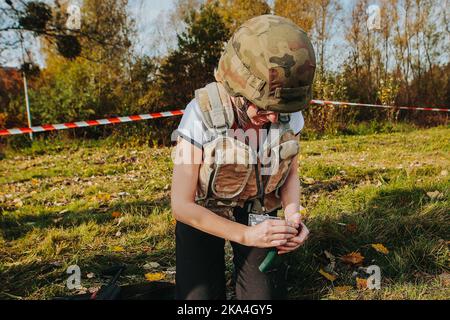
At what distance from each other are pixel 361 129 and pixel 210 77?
3.77 m

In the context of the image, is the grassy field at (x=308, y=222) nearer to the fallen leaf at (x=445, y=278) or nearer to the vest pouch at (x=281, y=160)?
the fallen leaf at (x=445, y=278)

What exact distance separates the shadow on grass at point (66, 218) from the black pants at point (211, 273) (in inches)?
70.9

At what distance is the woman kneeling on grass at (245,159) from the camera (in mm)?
1791

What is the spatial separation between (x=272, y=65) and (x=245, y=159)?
1.42 feet

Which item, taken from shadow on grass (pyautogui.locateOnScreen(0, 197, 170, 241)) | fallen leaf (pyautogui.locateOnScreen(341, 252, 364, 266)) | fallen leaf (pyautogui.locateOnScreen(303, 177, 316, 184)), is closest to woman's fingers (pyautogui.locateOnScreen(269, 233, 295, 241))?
fallen leaf (pyautogui.locateOnScreen(341, 252, 364, 266))

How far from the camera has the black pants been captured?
2.09 meters

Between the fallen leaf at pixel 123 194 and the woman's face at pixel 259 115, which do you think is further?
Answer: the fallen leaf at pixel 123 194

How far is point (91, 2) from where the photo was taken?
13.3 meters

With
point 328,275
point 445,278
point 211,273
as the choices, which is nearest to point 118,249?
point 211,273

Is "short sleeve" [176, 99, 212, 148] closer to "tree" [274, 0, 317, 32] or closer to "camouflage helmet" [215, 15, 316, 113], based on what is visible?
"camouflage helmet" [215, 15, 316, 113]

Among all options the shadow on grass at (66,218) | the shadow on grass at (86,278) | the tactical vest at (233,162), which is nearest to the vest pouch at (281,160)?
the tactical vest at (233,162)

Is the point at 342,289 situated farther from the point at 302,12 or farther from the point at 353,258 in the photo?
the point at 302,12

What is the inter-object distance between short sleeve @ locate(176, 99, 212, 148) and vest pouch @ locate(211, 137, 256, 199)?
0.07 m

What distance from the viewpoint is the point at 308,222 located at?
10.6 ft
